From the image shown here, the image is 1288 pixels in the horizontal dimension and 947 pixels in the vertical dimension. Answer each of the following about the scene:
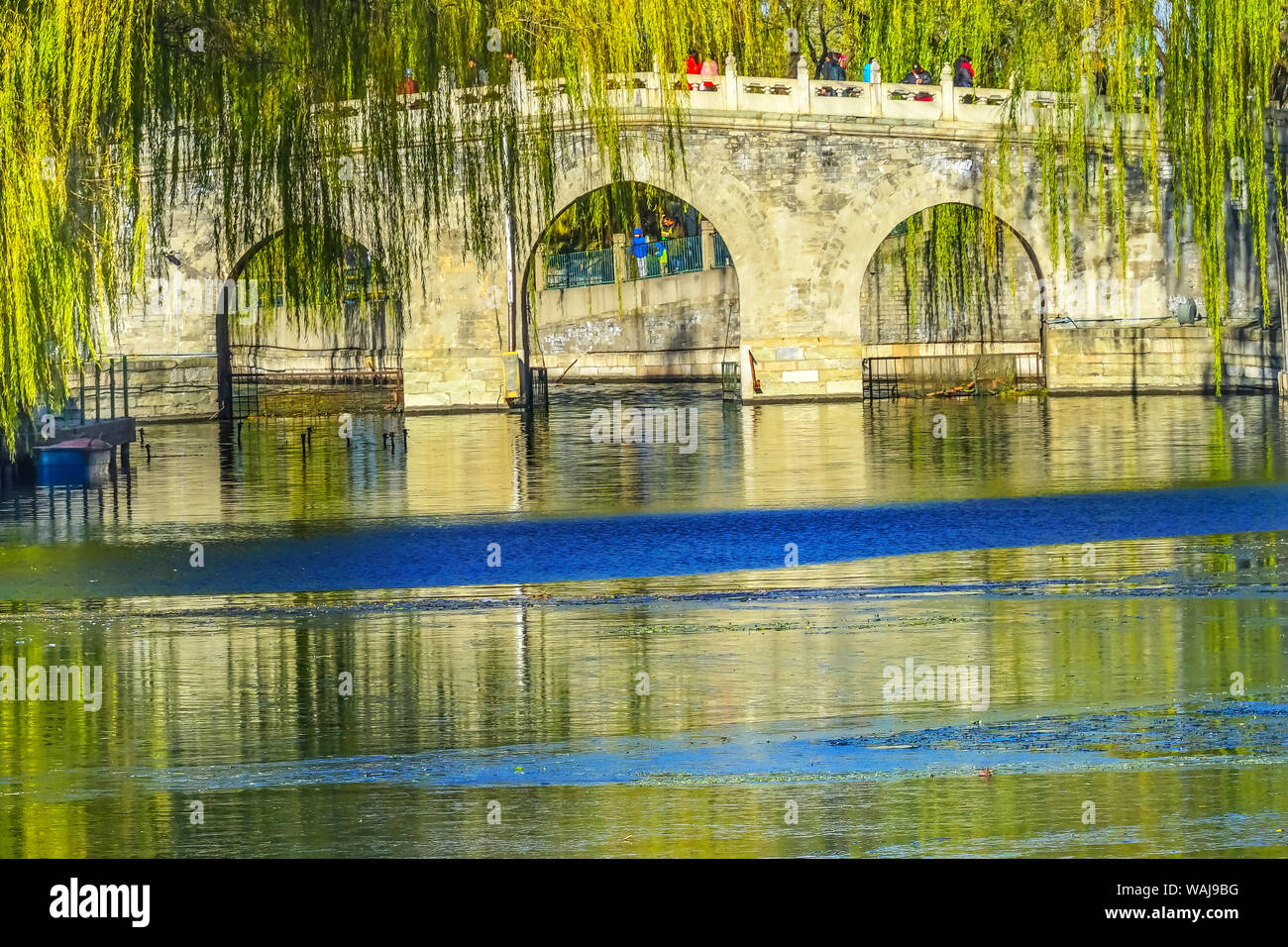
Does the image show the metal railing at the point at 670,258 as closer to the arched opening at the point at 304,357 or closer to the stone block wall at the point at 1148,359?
the arched opening at the point at 304,357

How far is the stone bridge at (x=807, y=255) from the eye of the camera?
128ft

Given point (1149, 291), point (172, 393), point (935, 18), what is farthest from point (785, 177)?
point (172, 393)

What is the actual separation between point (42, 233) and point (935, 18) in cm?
2755

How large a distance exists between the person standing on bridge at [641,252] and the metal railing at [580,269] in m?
0.83

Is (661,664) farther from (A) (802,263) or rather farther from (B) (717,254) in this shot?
(B) (717,254)

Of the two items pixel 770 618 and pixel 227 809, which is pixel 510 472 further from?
pixel 227 809

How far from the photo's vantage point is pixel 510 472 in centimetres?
2428
